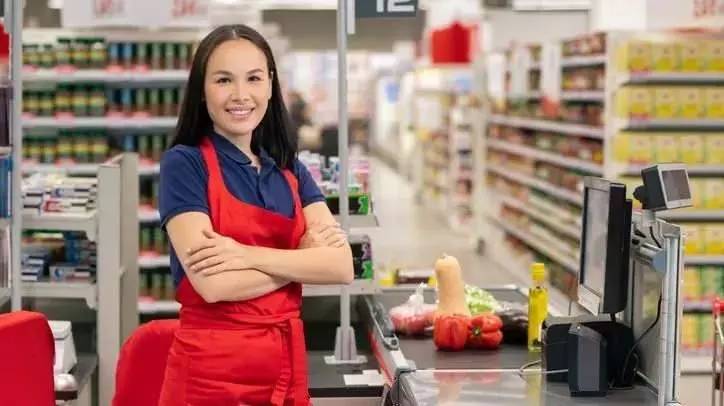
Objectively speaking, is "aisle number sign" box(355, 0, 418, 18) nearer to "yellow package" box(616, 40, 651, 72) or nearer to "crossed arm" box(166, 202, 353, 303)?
"crossed arm" box(166, 202, 353, 303)

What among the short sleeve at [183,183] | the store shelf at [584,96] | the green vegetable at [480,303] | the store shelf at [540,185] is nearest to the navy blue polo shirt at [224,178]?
the short sleeve at [183,183]

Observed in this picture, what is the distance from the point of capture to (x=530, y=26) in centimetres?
1364

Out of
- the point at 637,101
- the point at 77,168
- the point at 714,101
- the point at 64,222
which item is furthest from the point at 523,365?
the point at 77,168

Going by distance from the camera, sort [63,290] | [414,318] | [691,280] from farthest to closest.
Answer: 1. [691,280]
2. [63,290]
3. [414,318]

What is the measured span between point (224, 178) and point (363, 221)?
5.64 feet

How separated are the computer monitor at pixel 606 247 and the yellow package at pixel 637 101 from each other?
4478mm

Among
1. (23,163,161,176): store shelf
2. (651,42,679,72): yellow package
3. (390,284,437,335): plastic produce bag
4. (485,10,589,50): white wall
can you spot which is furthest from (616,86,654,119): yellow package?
(485,10,589,50): white wall

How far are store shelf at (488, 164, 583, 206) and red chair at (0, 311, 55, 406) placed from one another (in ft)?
20.6

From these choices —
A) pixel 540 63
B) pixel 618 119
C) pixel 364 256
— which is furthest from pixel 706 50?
pixel 364 256

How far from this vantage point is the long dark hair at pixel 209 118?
108 inches

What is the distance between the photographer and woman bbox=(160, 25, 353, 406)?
8.65 feet

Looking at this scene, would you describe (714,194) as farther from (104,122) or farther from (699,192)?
(104,122)

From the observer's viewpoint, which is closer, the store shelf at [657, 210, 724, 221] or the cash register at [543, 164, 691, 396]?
the cash register at [543, 164, 691, 396]

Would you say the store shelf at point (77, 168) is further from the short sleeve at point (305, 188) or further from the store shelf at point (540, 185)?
the short sleeve at point (305, 188)
